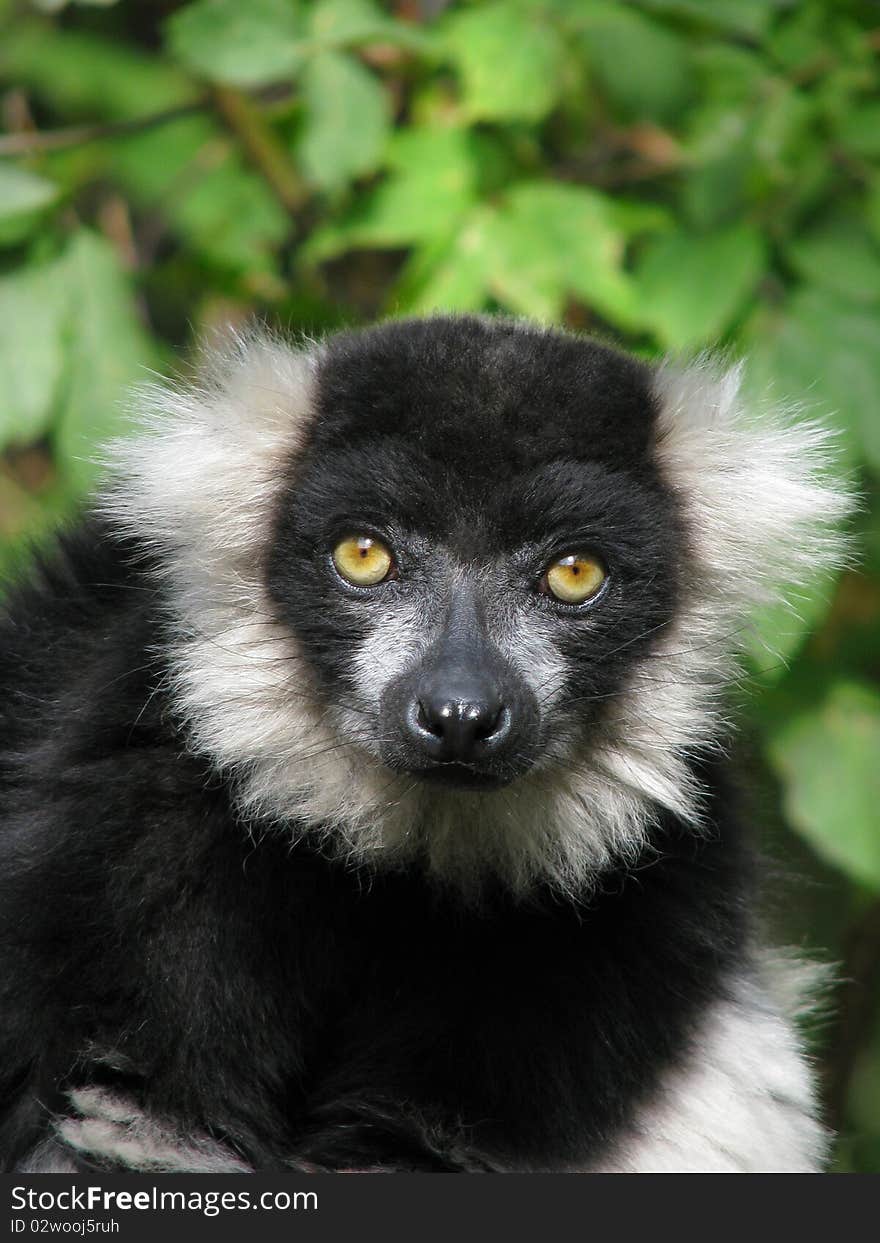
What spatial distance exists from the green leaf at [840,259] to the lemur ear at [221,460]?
1.83m

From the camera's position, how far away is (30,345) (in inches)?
197

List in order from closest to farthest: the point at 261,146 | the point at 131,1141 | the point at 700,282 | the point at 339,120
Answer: the point at 131,1141 → the point at 700,282 → the point at 339,120 → the point at 261,146

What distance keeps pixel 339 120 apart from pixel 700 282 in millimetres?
1295

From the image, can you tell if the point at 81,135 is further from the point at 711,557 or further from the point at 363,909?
the point at 363,909

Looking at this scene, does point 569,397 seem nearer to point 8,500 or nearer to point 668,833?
point 668,833

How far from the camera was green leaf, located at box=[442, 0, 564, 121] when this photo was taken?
5031 millimetres

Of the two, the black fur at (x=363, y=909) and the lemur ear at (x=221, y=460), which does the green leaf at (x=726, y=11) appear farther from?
the lemur ear at (x=221, y=460)

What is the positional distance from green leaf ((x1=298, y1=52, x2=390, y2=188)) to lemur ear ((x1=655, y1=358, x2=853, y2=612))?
1.62 metres

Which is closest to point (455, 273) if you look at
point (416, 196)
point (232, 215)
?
point (416, 196)

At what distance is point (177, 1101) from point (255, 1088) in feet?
0.57

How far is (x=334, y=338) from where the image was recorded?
401cm

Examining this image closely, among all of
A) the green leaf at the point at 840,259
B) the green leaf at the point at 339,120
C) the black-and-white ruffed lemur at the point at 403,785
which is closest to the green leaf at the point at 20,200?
the green leaf at the point at 339,120

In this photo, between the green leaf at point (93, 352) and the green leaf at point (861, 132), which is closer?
the green leaf at point (861, 132)

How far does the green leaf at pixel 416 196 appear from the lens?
5.21m
